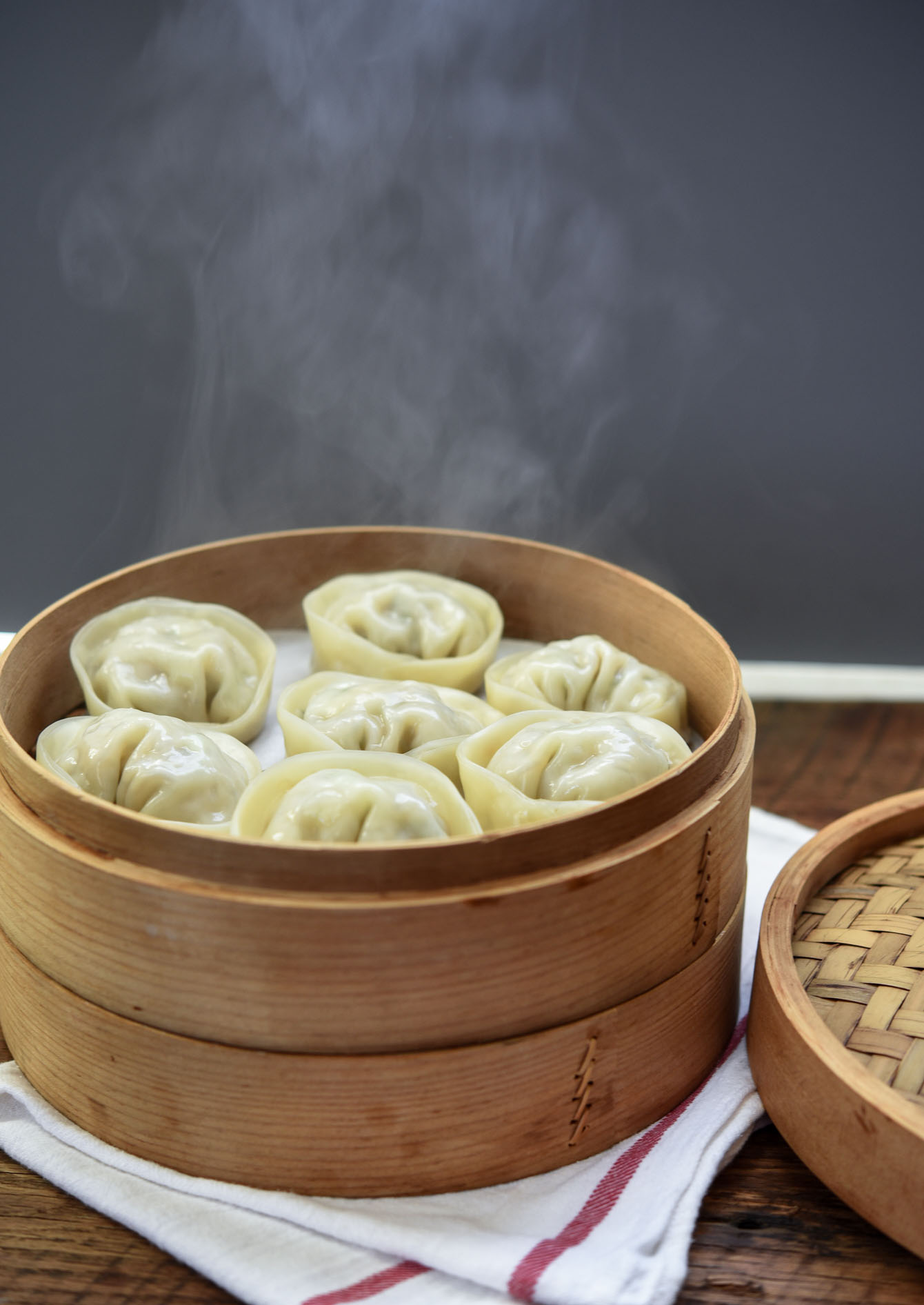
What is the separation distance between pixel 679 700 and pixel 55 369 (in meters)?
1.50

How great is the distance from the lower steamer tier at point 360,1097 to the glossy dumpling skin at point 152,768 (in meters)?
0.22

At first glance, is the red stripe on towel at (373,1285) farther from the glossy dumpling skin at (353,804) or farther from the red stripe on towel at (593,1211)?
the glossy dumpling skin at (353,804)

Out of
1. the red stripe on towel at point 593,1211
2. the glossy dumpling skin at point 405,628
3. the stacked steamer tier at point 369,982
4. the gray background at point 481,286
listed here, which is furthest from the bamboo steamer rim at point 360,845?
the gray background at point 481,286

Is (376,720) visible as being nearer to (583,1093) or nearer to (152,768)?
(152,768)

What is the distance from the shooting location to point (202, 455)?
7.32ft

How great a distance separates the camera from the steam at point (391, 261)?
209cm

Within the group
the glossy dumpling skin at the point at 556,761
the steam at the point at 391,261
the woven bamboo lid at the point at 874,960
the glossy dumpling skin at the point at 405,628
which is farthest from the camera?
the steam at the point at 391,261

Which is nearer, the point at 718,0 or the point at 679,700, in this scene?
the point at 679,700

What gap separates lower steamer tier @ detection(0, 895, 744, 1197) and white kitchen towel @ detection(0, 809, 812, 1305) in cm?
2

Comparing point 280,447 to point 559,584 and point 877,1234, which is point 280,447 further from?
point 877,1234

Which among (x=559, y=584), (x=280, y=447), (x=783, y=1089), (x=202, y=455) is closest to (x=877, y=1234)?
(x=783, y=1089)

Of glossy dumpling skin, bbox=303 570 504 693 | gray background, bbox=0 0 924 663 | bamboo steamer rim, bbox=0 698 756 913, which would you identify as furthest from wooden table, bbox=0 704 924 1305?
gray background, bbox=0 0 924 663

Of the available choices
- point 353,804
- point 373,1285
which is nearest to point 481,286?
point 353,804

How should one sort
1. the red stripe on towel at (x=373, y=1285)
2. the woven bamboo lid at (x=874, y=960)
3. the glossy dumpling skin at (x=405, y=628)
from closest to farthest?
the red stripe on towel at (x=373, y=1285) → the woven bamboo lid at (x=874, y=960) → the glossy dumpling skin at (x=405, y=628)
